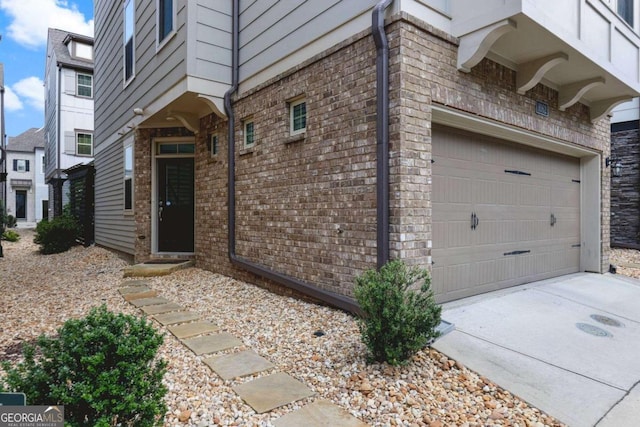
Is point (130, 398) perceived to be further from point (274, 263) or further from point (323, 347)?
point (274, 263)

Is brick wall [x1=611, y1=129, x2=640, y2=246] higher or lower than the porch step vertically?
higher

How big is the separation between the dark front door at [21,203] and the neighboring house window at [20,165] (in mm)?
1639

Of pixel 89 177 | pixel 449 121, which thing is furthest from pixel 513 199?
pixel 89 177

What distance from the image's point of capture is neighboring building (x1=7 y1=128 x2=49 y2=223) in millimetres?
28094

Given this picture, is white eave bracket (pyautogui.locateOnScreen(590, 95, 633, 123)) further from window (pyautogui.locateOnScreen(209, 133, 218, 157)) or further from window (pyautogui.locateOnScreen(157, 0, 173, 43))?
window (pyautogui.locateOnScreen(157, 0, 173, 43))

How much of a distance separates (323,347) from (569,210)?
5.27m

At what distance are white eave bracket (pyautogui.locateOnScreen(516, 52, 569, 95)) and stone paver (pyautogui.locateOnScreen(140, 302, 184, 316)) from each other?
4916 millimetres

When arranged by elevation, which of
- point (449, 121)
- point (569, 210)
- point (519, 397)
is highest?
point (449, 121)

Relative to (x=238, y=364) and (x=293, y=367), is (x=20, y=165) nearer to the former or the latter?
(x=238, y=364)

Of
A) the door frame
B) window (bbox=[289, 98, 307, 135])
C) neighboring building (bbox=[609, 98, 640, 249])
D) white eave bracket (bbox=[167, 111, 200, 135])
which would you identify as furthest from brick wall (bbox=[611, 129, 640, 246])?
the door frame

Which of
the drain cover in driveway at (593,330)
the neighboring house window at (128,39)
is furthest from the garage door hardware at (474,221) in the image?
the neighboring house window at (128,39)

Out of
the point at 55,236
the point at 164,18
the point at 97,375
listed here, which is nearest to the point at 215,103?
the point at 164,18

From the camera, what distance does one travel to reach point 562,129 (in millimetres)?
5691

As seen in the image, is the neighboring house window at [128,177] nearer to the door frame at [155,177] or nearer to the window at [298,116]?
the door frame at [155,177]
